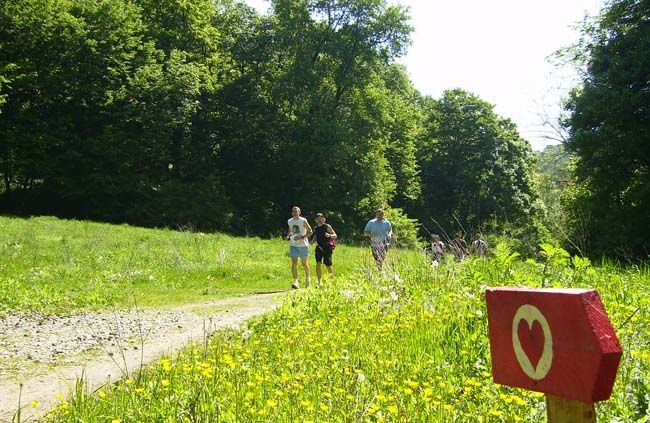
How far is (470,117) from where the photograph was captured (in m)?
45.7

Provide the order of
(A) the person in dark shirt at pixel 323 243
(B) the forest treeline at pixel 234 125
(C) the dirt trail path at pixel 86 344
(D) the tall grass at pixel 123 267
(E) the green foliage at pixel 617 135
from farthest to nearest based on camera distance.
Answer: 1. (B) the forest treeline at pixel 234 125
2. (E) the green foliage at pixel 617 135
3. (A) the person in dark shirt at pixel 323 243
4. (D) the tall grass at pixel 123 267
5. (C) the dirt trail path at pixel 86 344

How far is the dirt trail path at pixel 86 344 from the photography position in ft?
18.4

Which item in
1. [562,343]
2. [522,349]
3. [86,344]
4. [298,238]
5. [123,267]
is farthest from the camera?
[123,267]

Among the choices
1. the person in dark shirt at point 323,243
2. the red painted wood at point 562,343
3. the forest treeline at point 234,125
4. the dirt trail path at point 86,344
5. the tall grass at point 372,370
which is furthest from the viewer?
the forest treeline at point 234,125

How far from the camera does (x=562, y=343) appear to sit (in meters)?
1.64

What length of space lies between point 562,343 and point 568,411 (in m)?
0.24

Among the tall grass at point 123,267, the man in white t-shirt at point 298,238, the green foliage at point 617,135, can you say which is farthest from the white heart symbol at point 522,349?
the green foliage at point 617,135

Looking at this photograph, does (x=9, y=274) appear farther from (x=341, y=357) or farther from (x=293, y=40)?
(x=293, y=40)

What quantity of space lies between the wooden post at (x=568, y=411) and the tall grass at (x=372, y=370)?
1.56m

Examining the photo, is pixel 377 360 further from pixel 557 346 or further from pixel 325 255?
pixel 325 255

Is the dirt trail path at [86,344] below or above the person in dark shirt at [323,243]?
below

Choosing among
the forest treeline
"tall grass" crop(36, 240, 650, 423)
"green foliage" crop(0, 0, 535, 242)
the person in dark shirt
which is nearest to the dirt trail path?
"tall grass" crop(36, 240, 650, 423)

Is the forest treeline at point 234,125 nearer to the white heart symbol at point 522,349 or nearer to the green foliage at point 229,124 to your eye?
the green foliage at point 229,124

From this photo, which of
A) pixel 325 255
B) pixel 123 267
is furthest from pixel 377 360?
pixel 123 267
